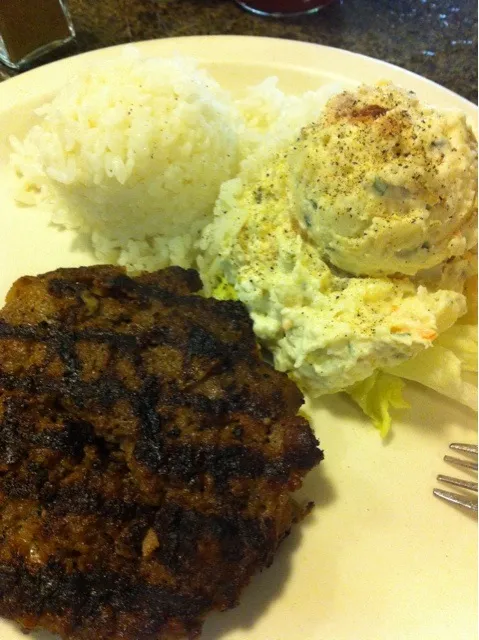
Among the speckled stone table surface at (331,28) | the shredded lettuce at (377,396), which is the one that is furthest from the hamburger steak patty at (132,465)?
the speckled stone table surface at (331,28)

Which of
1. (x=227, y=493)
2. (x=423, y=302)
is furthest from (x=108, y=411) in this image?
(x=423, y=302)

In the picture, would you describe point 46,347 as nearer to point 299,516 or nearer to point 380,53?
point 299,516

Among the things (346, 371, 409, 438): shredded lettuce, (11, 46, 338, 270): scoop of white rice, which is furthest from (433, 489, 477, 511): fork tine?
(11, 46, 338, 270): scoop of white rice

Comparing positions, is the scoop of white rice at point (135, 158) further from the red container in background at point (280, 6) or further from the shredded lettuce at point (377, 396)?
the red container in background at point (280, 6)

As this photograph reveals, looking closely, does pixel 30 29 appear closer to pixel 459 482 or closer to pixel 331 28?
pixel 331 28

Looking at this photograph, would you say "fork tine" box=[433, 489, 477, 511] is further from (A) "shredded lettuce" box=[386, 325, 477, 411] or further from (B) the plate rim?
(B) the plate rim

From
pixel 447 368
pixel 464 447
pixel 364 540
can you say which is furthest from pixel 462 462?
pixel 364 540
